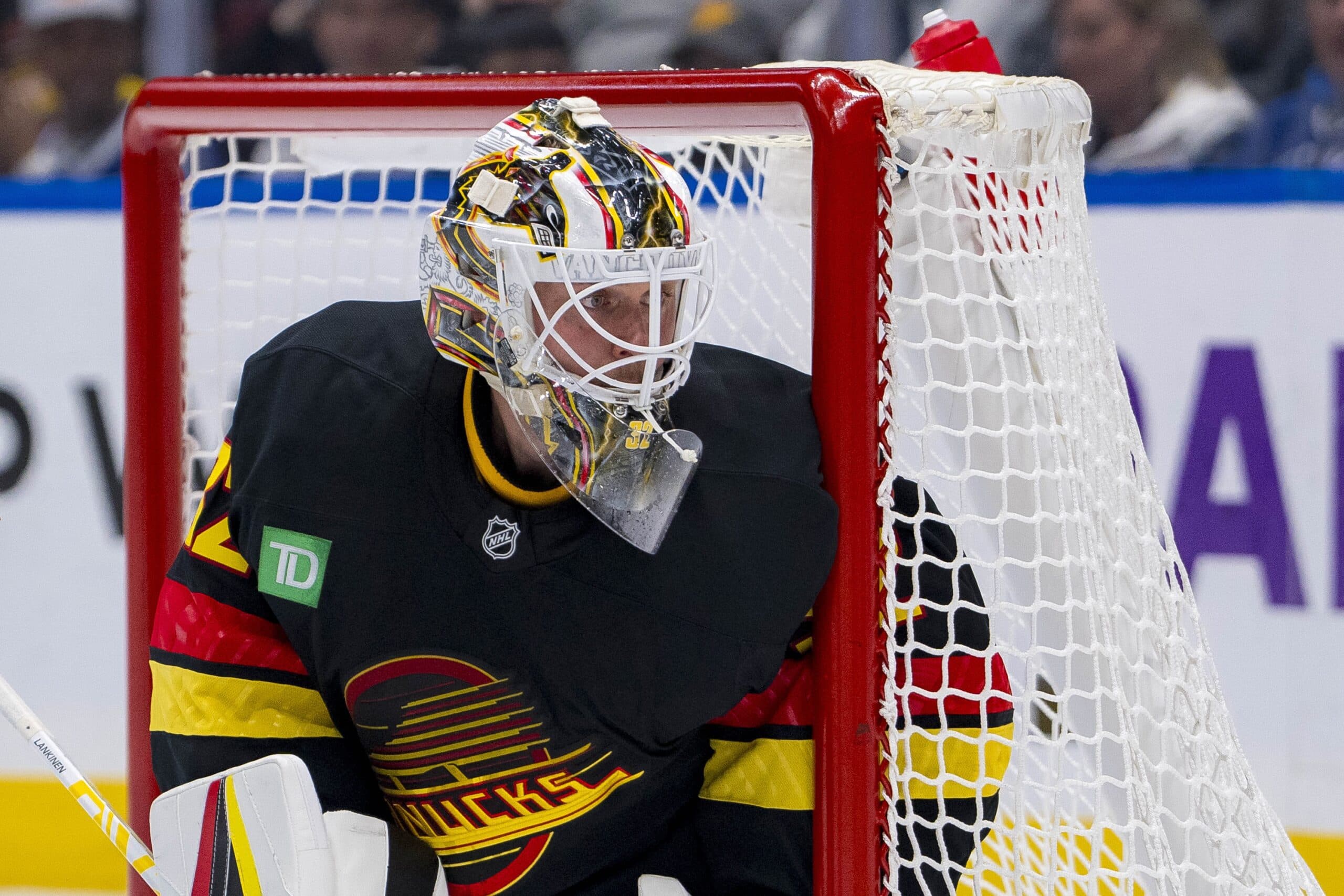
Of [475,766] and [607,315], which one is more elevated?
[607,315]

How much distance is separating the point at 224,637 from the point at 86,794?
0.16 metres

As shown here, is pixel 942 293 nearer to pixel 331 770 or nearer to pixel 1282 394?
pixel 331 770

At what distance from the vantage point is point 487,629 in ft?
3.75

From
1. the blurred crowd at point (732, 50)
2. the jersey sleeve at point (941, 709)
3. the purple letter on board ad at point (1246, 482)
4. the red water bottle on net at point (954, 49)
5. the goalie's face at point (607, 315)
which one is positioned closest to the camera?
the goalie's face at point (607, 315)

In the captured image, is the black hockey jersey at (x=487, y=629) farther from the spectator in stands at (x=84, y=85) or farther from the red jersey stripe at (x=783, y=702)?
the spectator in stands at (x=84, y=85)

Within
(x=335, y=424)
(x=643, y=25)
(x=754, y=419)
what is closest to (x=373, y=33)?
(x=643, y=25)

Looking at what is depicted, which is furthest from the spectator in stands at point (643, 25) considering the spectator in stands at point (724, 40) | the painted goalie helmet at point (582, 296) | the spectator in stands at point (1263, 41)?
the painted goalie helmet at point (582, 296)

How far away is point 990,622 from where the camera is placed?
1.17m

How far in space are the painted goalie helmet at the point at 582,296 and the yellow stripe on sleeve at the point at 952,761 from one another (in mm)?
258

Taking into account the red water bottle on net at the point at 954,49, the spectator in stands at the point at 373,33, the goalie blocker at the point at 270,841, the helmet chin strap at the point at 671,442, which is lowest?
the goalie blocker at the point at 270,841

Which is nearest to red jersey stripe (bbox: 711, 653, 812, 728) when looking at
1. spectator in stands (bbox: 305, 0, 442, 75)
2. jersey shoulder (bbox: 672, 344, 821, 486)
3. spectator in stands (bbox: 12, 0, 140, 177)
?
jersey shoulder (bbox: 672, 344, 821, 486)

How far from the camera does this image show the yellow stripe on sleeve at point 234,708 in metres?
1.20

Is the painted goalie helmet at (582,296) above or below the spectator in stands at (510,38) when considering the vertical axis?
below

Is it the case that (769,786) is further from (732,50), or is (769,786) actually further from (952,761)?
(732,50)
